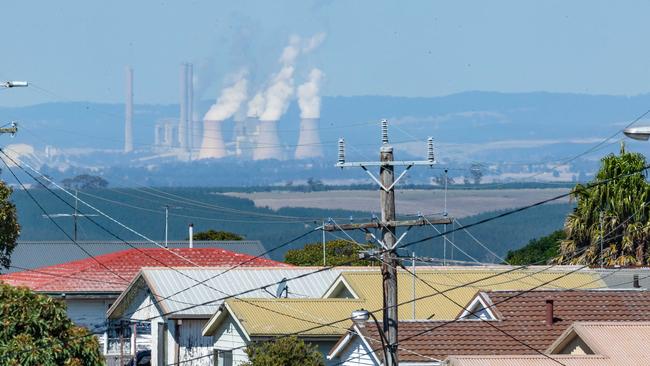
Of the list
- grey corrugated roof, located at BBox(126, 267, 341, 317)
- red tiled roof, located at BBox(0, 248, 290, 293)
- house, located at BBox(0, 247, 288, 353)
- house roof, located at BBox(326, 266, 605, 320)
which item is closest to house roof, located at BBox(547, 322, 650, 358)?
house roof, located at BBox(326, 266, 605, 320)

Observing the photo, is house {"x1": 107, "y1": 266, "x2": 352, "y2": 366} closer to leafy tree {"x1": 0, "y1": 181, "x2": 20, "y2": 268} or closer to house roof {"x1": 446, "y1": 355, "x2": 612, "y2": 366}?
leafy tree {"x1": 0, "y1": 181, "x2": 20, "y2": 268}

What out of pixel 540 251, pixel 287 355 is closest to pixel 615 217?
pixel 540 251

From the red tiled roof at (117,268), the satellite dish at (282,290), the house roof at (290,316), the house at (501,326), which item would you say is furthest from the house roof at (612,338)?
the red tiled roof at (117,268)

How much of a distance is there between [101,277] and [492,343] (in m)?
31.3

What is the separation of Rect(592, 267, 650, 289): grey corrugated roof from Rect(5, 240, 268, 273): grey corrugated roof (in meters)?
64.5

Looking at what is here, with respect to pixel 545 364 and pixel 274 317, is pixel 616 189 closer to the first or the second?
pixel 274 317

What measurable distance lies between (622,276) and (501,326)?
55.9 ft

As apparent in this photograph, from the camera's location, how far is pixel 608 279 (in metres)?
57.2

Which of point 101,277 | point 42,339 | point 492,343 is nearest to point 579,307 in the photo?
point 492,343

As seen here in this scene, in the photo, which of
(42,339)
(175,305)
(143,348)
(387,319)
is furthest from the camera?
(143,348)

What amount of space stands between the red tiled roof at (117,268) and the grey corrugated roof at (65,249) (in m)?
48.9

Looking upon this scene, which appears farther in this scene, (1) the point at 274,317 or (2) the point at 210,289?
(2) the point at 210,289

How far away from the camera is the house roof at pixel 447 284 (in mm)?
49562

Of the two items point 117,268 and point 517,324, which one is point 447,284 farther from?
point 117,268
